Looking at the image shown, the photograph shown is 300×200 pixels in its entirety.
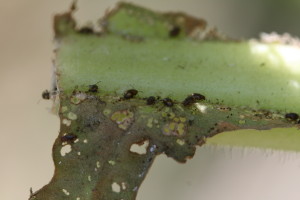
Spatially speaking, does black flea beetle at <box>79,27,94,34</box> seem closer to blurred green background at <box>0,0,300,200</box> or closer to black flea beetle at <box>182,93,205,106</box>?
black flea beetle at <box>182,93,205,106</box>

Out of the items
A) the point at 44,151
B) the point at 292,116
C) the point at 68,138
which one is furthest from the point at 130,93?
the point at 44,151

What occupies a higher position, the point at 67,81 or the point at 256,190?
the point at 67,81

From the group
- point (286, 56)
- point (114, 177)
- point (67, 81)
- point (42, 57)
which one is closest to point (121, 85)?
point (67, 81)

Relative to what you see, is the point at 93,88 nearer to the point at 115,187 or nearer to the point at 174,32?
the point at 115,187

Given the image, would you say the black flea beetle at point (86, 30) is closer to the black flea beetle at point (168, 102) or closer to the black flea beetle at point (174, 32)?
the black flea beetle at point (174, 32)

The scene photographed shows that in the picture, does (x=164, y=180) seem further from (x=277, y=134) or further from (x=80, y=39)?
(x=277, y=134)

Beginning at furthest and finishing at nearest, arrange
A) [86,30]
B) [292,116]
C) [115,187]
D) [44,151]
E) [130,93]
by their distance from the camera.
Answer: [44,151] → [86,30] → [130,93] → [292,116] → [115,187]

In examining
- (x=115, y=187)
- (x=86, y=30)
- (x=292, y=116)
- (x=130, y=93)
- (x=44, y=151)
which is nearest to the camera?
(x=115, y=187)

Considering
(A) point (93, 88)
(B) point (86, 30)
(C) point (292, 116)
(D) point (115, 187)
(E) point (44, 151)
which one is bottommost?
(E) point (44, 151)
